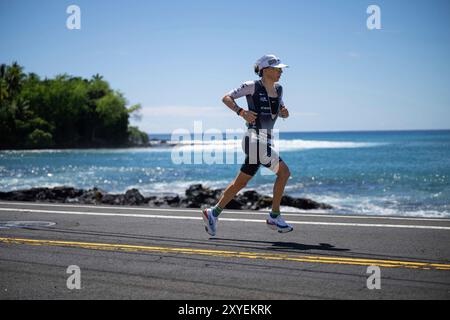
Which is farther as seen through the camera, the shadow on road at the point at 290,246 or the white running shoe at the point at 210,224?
the white running shoe at the point at 210,224

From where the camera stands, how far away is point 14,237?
6.55 metres

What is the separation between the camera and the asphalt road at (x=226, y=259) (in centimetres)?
395

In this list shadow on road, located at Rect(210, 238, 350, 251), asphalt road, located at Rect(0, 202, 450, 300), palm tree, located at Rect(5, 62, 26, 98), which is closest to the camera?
asphalt road, located at Rect(0, 202, 450, 300)

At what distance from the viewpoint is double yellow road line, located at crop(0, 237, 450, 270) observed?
4805 millimetres

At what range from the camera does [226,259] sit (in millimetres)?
5117

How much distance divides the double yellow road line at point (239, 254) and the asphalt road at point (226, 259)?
11 millimetres

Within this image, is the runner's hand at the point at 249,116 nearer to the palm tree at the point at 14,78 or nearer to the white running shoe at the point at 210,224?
the white running shoe at the point at 210,224

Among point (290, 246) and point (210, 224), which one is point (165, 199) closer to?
point (210, 224)

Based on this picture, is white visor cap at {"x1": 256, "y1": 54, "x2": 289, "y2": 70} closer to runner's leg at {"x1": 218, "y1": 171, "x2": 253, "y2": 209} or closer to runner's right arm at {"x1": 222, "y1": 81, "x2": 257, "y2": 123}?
runner's right arm at {"x1": 222, "y1": 81, "x2": 257, "y2": 123}

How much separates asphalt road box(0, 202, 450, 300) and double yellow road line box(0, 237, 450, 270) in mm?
11

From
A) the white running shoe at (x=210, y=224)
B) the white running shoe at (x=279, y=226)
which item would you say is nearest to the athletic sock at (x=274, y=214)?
the white running shoe at (x=279, y=226)

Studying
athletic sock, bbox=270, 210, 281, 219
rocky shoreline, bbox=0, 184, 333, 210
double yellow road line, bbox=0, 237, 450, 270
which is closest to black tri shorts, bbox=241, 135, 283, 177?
athletic sock, bbox=270, 210, 281, 219
